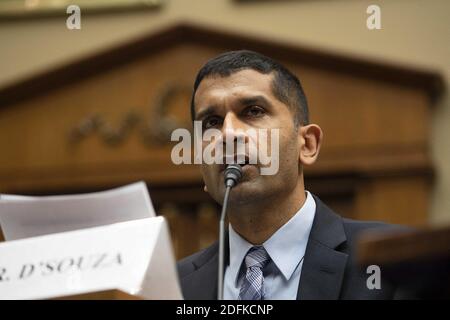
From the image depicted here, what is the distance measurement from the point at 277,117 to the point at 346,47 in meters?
2.76

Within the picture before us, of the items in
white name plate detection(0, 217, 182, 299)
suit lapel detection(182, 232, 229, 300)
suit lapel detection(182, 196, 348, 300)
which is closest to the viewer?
white name plate detection(0, 217, 182, 299)

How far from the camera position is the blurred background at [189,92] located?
4.77 metres

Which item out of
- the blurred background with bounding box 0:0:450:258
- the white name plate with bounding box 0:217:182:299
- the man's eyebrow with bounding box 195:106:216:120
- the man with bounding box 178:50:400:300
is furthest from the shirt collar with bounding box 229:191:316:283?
the blurred background with bounding box 0:0:450:258

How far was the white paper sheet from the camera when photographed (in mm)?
2059

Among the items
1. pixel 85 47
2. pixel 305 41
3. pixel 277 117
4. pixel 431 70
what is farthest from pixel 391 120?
pixel 277 117

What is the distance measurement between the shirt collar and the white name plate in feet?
1.61

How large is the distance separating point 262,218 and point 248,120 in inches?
11.5

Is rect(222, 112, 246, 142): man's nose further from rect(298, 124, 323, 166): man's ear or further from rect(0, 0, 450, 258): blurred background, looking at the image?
rect(0, 0, 450, 258): blurred background

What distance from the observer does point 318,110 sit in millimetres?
4879

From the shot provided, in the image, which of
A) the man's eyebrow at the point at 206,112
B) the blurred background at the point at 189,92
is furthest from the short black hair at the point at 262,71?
the blurred background at the point at 189,92

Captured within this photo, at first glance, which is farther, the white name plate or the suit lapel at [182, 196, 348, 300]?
the suit lapel at [182, 196, 348, 300]

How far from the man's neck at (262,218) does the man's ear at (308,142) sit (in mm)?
182
